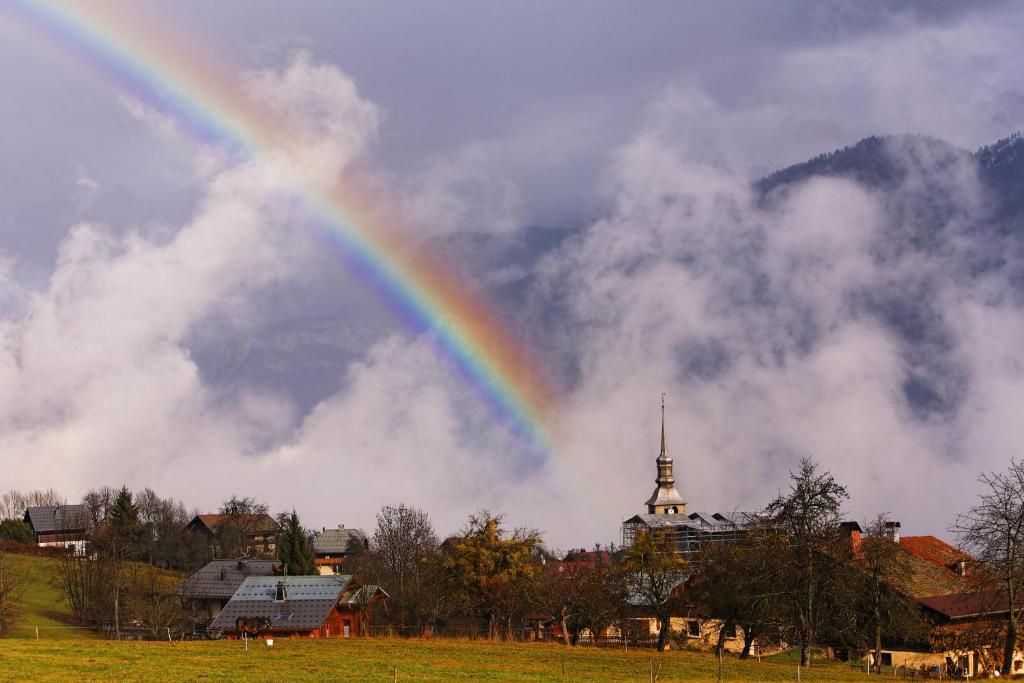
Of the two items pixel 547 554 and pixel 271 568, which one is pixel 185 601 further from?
pixel 547 554

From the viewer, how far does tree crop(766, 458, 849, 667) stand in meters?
61.7

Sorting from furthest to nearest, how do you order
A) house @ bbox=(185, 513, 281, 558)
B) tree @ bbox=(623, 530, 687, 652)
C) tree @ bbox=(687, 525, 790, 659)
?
house @ bbox=(185, 513, 281, 558), tree @ bbox=(623, 530, 687, 652), tree @ bbox=(687, 525, 790, 659)

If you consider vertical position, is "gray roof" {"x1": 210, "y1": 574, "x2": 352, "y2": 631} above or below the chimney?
below

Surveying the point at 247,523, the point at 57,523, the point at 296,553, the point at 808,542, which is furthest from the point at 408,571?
the point at 57,523

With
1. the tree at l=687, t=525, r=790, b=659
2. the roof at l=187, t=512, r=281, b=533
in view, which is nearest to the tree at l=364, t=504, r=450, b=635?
the tree at l=687, t=525, r=790, b=659

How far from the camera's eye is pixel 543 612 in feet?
278

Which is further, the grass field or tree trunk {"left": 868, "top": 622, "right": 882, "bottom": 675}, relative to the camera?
the grass field

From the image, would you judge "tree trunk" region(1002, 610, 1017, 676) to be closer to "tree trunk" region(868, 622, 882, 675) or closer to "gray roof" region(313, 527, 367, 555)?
"tree trunk" region(868, 622, 882, 675)

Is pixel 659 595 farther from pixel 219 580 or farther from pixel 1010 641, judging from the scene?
pixel 219 580

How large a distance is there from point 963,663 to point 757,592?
1416 cm

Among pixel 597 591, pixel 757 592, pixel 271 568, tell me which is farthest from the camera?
pixel 271 568

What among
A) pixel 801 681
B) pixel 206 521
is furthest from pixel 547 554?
pixel 206 521

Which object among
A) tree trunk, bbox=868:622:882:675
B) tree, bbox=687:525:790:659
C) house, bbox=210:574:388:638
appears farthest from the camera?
house, bbox=210:574:388:638

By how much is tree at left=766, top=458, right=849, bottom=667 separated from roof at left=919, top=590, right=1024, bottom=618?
10.4m
